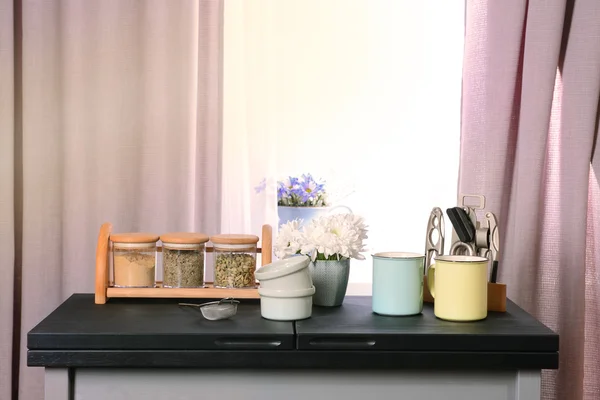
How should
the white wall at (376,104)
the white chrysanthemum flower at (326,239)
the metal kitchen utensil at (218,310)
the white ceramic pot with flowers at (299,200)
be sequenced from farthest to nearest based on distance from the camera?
the white wall at (376,104), the white ceramic pot with flowers at (299,200), the white chrysanthemum flower at (326,239), the metal kitchen utensil at (218,310)

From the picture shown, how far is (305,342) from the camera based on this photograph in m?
1.27

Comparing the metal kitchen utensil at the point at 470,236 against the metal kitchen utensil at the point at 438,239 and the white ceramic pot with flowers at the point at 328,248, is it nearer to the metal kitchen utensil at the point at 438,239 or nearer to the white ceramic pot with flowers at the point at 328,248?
the metal kitchen utensil at the point at 438,239

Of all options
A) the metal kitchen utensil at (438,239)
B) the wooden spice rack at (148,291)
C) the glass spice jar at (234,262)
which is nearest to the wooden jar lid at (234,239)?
the glass spice jar at (234,262)

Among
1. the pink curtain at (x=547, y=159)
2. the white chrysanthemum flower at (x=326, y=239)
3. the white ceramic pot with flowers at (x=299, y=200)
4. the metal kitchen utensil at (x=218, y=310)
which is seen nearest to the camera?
the metal kitchen utensil at (x=218, y=310)

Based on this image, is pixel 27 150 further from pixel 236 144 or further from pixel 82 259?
pixel 236 144

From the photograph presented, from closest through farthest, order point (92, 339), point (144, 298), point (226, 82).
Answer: point (92, 339) → point (144, 298) → point (226, 82)

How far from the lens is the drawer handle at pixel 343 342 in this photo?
1273 millimetres

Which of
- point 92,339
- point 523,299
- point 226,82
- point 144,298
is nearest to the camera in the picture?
point 92,339

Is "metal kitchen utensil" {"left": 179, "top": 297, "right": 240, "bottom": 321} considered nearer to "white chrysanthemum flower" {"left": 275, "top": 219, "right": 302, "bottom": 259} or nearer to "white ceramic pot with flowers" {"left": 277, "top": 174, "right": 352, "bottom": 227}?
"white chrysanthemum flower" {"left": 275, "top": 219, "right": 302, "bottom": 259}

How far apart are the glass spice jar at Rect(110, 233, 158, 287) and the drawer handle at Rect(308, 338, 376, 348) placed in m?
0.46

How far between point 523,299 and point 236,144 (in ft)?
3.21

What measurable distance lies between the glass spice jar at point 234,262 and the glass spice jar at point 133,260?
0.14 metres

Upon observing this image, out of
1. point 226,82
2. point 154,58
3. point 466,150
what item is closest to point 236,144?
point 226,82

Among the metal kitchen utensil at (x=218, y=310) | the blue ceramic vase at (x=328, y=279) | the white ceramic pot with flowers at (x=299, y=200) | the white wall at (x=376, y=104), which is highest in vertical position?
the white wall at (x=376, y=104)
